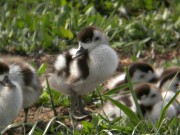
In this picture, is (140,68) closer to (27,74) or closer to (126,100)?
(126,100)

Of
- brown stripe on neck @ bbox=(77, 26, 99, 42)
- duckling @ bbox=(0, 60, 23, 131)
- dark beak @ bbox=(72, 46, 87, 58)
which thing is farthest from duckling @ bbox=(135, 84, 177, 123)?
duckling @ bbox=(0, 60, 23, 131)

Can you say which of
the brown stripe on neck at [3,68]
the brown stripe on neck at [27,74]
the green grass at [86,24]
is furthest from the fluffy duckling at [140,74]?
the brown stripe on neck at [3,68]

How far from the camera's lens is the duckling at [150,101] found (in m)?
6.85

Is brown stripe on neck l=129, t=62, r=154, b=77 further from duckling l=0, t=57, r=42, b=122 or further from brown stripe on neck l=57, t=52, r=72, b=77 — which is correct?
duckling l=0, t=57, r=42, b=122

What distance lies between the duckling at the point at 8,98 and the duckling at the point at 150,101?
113 cm

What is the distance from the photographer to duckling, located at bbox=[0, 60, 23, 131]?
6324mm

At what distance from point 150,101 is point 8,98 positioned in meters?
1.32

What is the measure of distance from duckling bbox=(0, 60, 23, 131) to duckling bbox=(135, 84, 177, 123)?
1129mm

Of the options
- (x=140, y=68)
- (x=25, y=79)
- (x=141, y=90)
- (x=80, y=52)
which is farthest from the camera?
(x=140, y=68)

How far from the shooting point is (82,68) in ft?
23.6

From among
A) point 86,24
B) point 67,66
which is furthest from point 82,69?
point 86,24

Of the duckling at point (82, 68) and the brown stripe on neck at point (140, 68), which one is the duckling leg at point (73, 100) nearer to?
the duckling at point (82, 68)

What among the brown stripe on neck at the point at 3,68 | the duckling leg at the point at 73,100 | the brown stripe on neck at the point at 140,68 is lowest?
the duckling leg at the point at 73,100

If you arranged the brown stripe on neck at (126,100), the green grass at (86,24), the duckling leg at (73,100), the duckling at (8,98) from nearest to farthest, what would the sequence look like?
the duckling at (8,98), the brown stripe on neck at (126,100), the duckling leg at (73,100), the green grass at (86,24)
